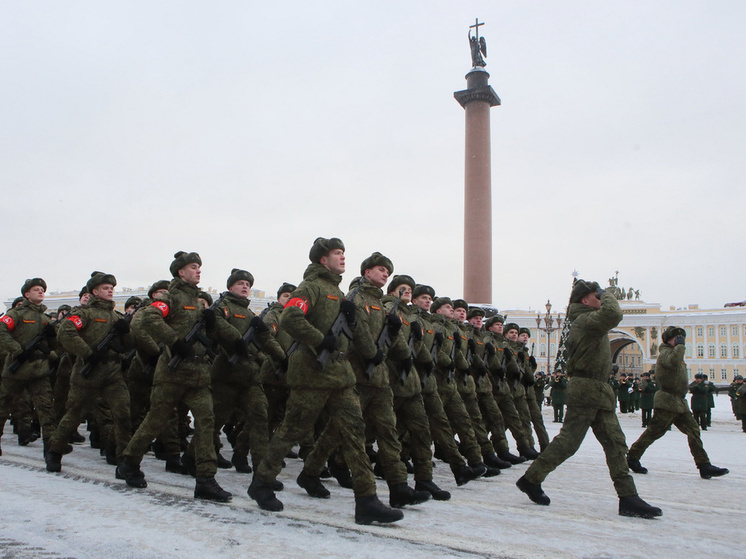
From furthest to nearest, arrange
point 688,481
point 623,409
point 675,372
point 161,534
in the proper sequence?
point 623,409, point 675,372, point 688,481, point 161,534

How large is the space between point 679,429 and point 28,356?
8157 mm

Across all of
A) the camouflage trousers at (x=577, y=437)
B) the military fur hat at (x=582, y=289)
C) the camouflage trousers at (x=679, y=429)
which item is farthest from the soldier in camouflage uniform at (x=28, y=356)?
the camouflage trousers at (x=679, y=429)

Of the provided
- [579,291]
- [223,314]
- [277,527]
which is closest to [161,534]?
[277,527]

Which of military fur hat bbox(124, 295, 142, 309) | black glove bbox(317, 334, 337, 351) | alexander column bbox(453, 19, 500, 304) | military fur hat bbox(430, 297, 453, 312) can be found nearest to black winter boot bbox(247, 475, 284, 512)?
black glove bbox(317, 334, 337, 351)

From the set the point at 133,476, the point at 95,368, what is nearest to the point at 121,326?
the point at 95,368

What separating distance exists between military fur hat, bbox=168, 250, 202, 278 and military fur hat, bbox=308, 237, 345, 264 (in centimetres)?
144

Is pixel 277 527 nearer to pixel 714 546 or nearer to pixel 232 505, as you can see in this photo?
pixel 232 505

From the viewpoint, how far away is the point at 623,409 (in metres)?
24.0

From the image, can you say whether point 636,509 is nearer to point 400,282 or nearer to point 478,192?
point 400,282

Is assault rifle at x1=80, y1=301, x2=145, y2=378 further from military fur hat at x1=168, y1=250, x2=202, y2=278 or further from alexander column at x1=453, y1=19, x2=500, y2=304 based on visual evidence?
alexander column at x1=453, y1=19, x2=500, y2=304

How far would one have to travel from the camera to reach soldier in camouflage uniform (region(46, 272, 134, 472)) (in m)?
6.52

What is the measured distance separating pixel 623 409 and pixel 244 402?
21066mm

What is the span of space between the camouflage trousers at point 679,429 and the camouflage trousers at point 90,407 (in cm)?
578

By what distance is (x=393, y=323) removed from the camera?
557 cm
